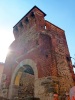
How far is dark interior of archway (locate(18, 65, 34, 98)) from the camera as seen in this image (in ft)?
30.2

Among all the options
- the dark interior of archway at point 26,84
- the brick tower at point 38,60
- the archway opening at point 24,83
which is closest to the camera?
the brick tower at point 38,60

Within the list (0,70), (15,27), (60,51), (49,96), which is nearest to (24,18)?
(15,27)

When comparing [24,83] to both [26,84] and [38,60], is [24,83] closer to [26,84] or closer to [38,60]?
[26,84]

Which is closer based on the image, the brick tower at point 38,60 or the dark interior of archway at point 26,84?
the brick tower at point 38,60

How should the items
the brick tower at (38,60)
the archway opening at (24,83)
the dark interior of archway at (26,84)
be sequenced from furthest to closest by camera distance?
the dark interior of archway at (26,84)
the archway opening at (24,83)
the brick tower at (38,60)

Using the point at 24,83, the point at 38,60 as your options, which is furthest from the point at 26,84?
the point at 38,60

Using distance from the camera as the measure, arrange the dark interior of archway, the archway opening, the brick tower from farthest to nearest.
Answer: the dark interior of archway, the archway opening, the brick tower

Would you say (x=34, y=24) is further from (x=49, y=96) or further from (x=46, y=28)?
(x=49, y=96)

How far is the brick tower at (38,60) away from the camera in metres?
6.19

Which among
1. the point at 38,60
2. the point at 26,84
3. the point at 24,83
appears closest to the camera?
the point at 38,60

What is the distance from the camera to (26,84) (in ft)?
33.4

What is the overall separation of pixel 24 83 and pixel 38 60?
3.91m

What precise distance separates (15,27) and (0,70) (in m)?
12.1

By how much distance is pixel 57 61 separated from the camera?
7.10 metres
